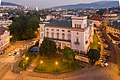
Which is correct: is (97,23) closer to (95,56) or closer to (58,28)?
(58,28)

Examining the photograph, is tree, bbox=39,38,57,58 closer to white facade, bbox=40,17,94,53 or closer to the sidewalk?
the sidewalk

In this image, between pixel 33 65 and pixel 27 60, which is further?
pixel 27 60

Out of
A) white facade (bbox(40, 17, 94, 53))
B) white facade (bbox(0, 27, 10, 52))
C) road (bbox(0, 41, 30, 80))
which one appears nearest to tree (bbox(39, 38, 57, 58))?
road (bbox(0, 41, 30, 80))

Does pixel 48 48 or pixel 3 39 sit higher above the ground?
pixel 3 39

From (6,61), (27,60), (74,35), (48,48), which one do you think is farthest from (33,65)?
(74,35)

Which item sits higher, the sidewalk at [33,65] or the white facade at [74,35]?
the white facade at [74,35]

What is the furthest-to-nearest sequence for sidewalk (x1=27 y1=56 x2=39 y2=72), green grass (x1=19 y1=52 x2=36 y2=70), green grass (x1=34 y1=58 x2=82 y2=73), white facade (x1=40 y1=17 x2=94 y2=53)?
white facade (x1=40 y1=17 x2=94 y2=53), green grass (x1=19 y1=52 x2=36 y2=70), sidewalk (x1=27 y1=56 x2=39 y2=72), green grass (x1=34 y1=58 x2=82 y2=73)

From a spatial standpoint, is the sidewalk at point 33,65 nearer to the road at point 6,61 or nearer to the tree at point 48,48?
the tree at point 48,48

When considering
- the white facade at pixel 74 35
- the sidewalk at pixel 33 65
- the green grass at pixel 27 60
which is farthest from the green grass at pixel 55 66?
the white facade at pixel 74 35

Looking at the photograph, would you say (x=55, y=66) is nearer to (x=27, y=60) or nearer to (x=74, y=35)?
(x=27, y=60)
